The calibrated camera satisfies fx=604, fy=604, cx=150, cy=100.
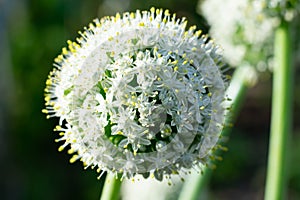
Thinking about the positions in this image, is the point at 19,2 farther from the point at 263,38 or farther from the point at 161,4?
the point at 263,38

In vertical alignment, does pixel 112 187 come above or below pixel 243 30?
below

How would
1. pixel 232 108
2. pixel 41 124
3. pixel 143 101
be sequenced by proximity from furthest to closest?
pixel 41 124 < pixel 232 108 < pixel 143 101

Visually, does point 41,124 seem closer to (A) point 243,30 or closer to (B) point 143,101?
(A) point 243,30

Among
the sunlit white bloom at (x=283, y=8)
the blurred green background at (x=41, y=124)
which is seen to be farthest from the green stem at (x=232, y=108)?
the blurred green background at (x=41, y=124)

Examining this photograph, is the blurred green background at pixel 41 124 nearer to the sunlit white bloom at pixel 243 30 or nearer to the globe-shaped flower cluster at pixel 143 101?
the sunlit white bloom at pixel 243 30

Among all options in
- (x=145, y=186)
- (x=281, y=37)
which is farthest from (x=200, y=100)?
(x=145, y=186)

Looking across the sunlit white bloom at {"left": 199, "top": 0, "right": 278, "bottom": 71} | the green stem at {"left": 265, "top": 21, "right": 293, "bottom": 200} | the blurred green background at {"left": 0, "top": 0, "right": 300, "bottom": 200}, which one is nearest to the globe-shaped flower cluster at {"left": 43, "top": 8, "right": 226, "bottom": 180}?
Result: the green stem at {"left": 265, "top": 21, "right": 293, "bottom": 200}

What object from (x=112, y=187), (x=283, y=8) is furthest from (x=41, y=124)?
(x=112, y=187)

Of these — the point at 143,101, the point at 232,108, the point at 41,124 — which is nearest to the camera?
the point at 143,101
